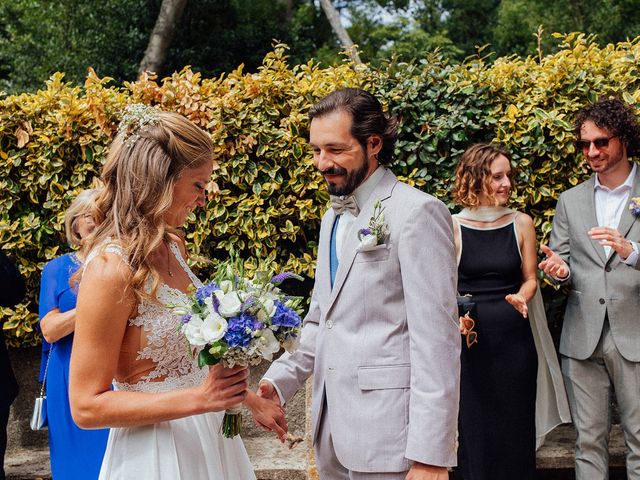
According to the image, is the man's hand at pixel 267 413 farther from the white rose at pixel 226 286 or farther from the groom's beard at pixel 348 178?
Answer: the groom's beard at pixel 348 178

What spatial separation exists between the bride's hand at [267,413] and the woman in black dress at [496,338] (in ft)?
7.23

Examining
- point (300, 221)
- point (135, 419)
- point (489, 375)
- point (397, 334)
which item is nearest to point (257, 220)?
point (300, 221)

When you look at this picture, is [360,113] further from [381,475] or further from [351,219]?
[381,475]

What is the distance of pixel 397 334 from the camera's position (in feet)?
9.12

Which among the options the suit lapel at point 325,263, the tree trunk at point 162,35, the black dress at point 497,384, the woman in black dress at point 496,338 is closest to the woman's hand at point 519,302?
the woman in black dress at point 496,338

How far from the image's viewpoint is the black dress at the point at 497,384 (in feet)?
16.2

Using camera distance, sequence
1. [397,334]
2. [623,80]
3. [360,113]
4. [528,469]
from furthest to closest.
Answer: [623,80] → [528,469] → [360,113] → [397,334]

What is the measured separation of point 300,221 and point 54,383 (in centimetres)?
221

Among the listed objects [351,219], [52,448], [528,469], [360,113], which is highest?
[360,113]

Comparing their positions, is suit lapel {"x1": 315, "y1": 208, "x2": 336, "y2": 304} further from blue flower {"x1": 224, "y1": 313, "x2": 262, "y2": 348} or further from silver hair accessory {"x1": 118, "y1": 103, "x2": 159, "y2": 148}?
silver hair accessory {"x1": 118, "y1": 103, "x2": 159, "y2": 148}

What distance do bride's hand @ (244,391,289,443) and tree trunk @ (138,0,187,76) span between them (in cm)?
1016

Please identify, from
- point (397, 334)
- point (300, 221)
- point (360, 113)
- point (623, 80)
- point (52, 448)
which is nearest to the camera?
point (397, 334)

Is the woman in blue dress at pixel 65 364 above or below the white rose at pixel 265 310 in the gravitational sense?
below

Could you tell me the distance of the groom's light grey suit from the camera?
4730 mm
